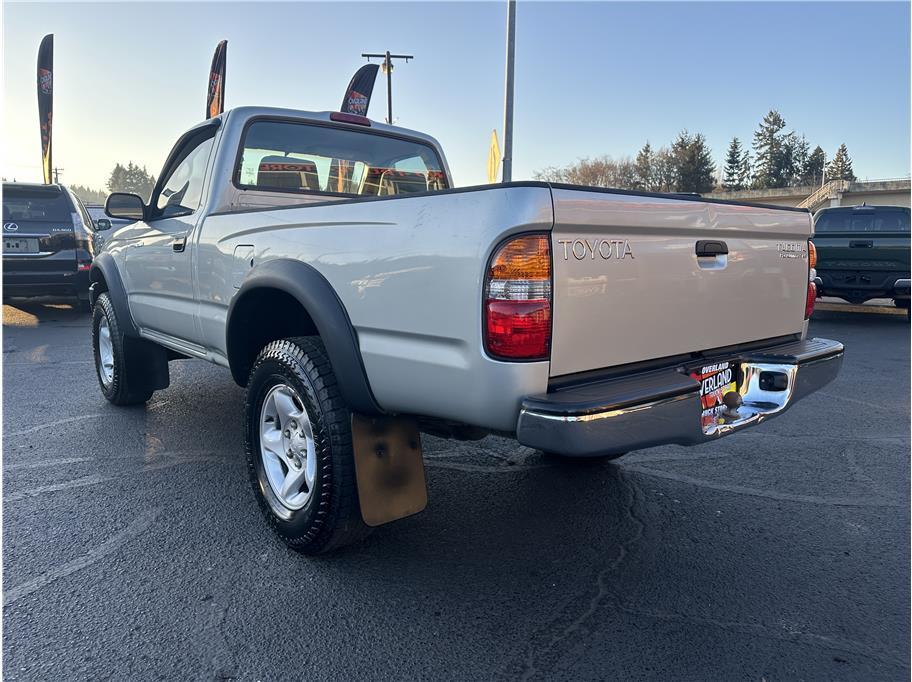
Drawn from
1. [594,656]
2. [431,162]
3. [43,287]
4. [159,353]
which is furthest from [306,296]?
[43,287]

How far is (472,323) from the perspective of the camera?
2059 mm

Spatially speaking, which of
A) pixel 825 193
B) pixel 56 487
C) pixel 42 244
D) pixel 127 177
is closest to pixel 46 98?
pixel 42 244

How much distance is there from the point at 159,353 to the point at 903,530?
4795mm

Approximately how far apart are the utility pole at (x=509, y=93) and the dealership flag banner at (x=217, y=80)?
1211cm

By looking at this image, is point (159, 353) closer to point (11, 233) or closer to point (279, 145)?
point (279, 145)

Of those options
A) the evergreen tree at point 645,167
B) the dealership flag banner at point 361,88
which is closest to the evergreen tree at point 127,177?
the evergreen tree at point 645,167

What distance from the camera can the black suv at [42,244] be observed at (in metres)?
9.25

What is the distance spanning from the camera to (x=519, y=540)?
9.77ft

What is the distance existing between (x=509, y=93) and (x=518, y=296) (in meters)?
11.3

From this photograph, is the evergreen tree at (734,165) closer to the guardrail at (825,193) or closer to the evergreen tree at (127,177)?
the guardrail at (825,193)

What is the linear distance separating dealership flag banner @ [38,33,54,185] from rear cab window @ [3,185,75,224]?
780 inches

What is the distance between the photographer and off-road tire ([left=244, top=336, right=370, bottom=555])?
99.7 inches

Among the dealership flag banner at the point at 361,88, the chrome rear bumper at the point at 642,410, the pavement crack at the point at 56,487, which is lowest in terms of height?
the pavement crack at the point at 56,487

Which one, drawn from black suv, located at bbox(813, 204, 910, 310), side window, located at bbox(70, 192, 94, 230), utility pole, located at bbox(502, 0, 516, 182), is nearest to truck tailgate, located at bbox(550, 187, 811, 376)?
black suv, located at bbox(813, 204, 910, 310)
